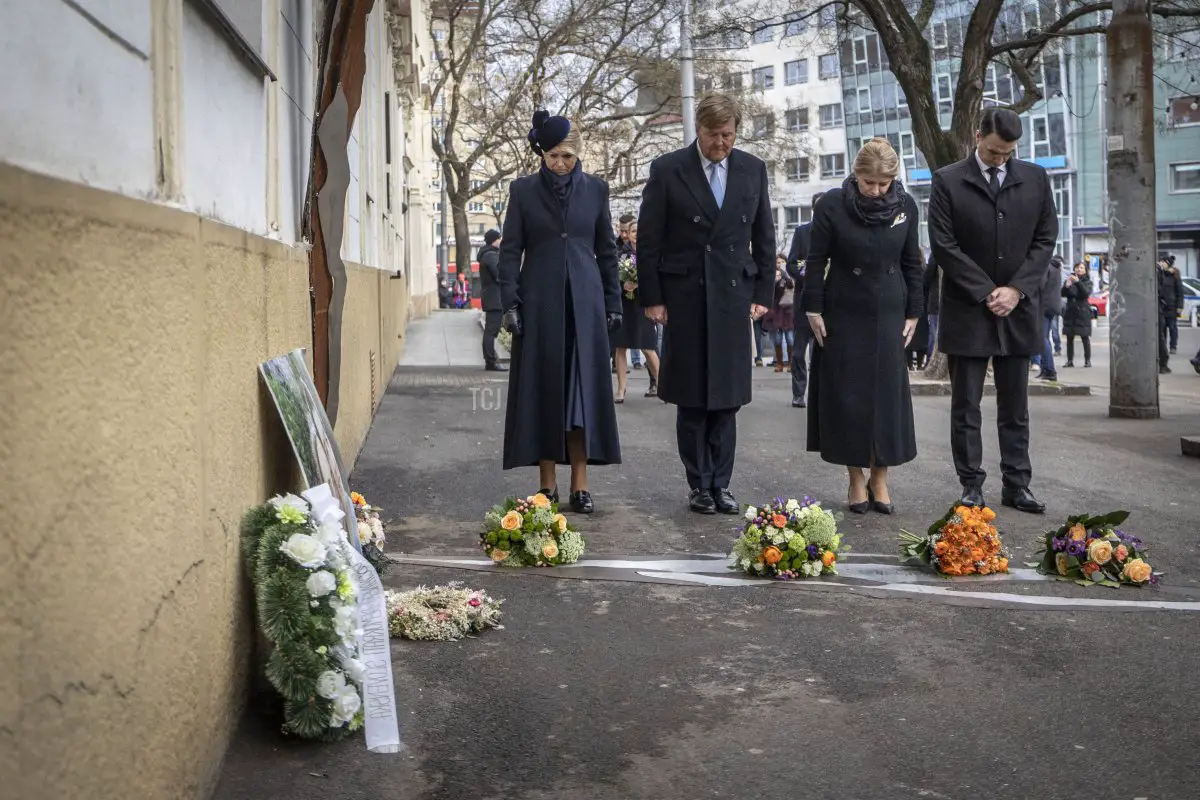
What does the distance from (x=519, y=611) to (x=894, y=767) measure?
210 cm

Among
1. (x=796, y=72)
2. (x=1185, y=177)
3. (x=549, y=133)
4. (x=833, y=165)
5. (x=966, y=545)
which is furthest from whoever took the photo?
(x=796, y=72)

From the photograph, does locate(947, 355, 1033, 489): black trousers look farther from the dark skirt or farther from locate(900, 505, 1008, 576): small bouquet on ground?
the dark skirt

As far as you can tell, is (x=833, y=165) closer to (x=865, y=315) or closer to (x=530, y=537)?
(x=865, y=315)

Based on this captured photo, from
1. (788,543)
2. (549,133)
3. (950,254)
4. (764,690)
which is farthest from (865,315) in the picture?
(764,690)

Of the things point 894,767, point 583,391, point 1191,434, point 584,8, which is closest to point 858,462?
point 583,391

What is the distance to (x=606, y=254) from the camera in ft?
27.0

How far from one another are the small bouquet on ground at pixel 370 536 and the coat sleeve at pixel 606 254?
7.52 feet

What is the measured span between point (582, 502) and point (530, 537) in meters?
1.72

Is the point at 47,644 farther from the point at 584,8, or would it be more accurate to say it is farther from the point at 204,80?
the point at 584,8

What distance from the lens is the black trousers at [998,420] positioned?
8352mm

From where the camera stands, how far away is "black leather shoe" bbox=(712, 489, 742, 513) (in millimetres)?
8297

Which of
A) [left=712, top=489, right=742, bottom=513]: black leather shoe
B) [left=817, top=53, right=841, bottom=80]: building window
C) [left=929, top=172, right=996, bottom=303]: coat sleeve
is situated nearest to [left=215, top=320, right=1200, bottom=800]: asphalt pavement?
[left=712, top=489, right=742, bottom=513]: black leather shoe

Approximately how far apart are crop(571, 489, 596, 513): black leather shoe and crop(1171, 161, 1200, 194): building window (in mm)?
63401

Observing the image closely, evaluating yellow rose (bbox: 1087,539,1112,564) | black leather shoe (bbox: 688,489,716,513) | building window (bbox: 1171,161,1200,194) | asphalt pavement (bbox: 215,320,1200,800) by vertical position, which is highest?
building window (bbox: 1171,161,1200,194)
